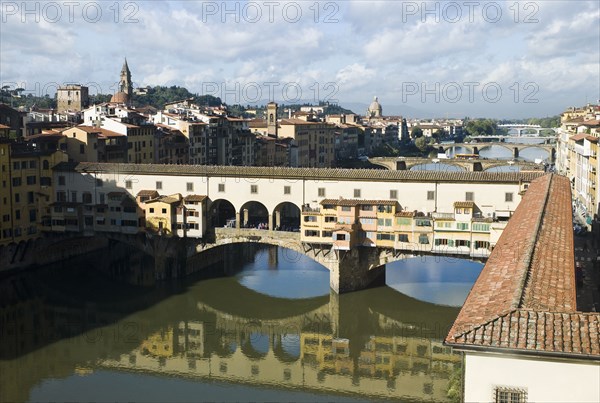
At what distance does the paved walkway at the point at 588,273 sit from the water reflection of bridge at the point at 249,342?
460 centimetres

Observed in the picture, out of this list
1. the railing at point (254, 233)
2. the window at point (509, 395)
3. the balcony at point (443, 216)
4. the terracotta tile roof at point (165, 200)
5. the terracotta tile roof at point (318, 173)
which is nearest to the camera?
the window at point (509, 395)

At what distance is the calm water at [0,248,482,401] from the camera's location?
19.4 meters

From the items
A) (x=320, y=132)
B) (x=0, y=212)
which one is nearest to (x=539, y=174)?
(x=0, y=212)

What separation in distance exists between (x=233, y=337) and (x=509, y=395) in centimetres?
1621

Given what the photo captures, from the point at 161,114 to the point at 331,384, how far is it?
36.3m

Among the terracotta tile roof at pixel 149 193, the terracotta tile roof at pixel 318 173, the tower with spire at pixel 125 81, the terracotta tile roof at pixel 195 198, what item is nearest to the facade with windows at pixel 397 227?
the terracotta tile roof at pixel 318 173

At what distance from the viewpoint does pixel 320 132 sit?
73.0 metres

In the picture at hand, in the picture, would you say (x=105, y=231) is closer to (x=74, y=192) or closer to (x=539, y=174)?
(x=74, y=192)

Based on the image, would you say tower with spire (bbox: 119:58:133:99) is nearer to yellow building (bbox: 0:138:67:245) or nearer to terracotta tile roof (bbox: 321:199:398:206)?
yellow building (bbox: 0:138:67:245)

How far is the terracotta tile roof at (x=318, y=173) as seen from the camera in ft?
91.7

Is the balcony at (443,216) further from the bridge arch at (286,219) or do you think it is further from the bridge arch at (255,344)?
the bridge arch at (255,344)

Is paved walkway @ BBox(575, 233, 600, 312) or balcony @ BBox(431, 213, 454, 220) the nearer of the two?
paved walkway @ BBox(575, 233, 600, 312)

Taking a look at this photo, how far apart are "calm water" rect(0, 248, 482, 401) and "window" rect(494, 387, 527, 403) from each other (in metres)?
8.37

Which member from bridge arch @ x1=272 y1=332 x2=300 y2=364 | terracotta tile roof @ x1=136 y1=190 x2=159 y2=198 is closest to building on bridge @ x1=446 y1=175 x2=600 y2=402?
bridge arch @ x1=272 y1=332 x2=300 y2=364
